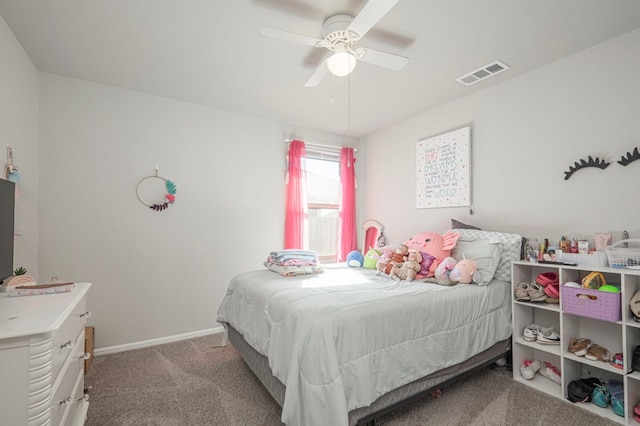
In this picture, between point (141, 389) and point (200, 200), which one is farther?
point (200, 200)

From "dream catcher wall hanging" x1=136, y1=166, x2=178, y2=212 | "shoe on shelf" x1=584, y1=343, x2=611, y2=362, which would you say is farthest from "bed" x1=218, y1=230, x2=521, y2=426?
"dream catcher wall hanging" x1=136, y1=166, x2=178, y2=212

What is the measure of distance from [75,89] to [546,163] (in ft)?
13.9

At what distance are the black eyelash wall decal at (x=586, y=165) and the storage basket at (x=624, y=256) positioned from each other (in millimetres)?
585

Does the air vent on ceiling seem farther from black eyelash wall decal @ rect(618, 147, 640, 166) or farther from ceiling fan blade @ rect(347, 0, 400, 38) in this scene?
ceiling fan blade @ rect(347, 0, 400, 38)

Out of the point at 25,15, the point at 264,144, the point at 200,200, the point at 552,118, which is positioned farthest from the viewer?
the point at 264,144

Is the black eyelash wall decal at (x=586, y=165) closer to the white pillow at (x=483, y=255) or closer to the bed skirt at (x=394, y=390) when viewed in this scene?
the white pillow at (x=483, y=255)

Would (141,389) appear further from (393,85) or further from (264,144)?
(393,85)

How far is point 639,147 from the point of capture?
2059mm

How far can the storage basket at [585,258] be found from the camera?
203 cm

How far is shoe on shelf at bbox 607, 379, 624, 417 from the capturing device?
184 centimetres

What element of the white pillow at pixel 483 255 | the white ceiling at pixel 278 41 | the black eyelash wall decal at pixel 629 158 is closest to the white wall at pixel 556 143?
the black eyelash wall decal at pixel 629 158

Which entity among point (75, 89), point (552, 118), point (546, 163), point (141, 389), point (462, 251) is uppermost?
point (75, 89)

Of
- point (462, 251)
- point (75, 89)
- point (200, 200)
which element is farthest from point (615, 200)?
point (75, 89)

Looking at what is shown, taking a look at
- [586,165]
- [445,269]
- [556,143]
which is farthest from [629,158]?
[445,269]
